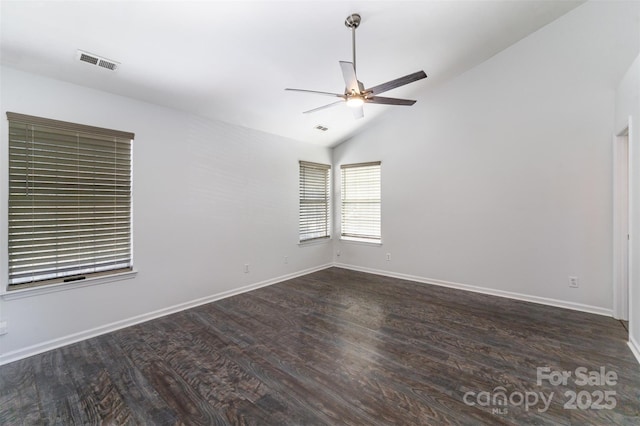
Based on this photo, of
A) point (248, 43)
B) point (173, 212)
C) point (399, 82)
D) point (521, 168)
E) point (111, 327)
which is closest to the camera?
point (399, 82)

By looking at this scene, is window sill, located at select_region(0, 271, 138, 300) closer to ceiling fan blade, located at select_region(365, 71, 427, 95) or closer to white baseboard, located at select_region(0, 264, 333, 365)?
white baseboard, located at select_region(0, 264, 333, 365)

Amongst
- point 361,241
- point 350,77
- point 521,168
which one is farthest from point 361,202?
point 350,77

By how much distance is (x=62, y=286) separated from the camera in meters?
2.72

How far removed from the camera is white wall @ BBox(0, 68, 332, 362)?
258 cm

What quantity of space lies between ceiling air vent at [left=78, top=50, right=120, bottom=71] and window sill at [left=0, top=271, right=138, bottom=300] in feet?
7.02

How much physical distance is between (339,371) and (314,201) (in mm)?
3783

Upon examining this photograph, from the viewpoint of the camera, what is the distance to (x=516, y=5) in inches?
120

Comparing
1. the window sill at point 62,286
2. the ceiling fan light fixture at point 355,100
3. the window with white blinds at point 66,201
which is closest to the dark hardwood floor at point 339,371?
the window sill at point 62,286

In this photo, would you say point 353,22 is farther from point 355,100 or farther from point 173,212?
point 173,212

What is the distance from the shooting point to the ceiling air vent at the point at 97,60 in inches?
94.6

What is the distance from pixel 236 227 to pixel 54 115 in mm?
2367

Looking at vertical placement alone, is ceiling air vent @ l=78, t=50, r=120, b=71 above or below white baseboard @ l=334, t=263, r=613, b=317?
above

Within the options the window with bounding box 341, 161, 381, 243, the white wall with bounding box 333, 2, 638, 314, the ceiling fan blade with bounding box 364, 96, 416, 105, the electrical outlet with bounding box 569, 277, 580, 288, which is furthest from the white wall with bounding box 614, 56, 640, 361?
the window with bounding box 341, 161, 381, 243

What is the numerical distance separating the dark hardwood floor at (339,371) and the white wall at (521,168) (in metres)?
0.64
